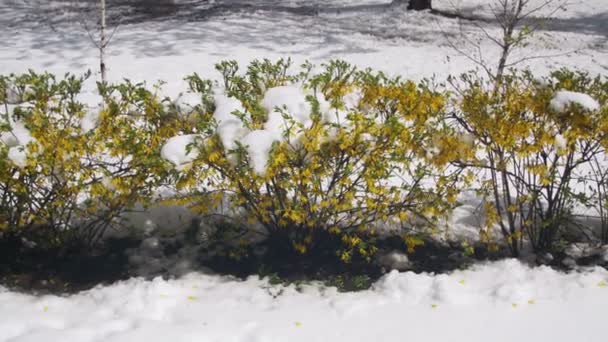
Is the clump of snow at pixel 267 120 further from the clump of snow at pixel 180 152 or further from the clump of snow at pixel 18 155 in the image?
the clump of snow at pixel 18 155

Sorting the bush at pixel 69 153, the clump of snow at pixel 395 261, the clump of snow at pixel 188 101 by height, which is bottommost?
the clump of snow at pixel 395 261

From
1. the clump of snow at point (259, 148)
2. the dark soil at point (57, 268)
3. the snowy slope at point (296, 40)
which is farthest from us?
the snowy slope at point (296, 40)

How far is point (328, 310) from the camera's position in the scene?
3.02m

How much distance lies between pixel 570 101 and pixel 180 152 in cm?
236

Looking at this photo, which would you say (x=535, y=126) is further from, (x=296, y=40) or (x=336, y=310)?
(x=296, y=40)

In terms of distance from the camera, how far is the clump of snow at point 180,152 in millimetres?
2900

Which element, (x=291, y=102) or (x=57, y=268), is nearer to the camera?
(x=291, y=102)

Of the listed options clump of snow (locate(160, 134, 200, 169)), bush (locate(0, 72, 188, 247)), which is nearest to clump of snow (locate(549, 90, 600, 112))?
clump of snow (locate(160, 134, 200, 169))

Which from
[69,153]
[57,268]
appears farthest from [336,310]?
[57,268]

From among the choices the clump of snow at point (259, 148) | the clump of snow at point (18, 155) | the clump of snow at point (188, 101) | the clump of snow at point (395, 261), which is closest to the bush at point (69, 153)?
the clump of snow at point (18, 155)

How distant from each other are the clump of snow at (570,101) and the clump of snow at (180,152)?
2.19 meters

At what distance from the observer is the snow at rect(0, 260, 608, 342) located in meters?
2.74

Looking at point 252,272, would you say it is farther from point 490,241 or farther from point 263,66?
point 490,241

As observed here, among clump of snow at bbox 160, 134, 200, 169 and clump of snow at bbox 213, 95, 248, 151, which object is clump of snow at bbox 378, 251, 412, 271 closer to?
clump of snow at bbox 213, 95, 248, 151
